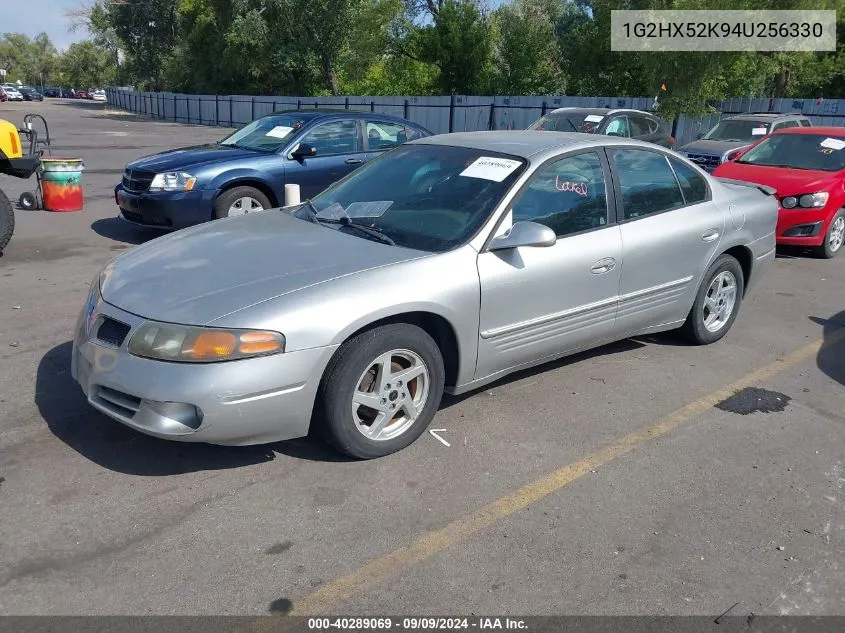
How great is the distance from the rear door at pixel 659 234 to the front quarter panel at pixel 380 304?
4.27ft

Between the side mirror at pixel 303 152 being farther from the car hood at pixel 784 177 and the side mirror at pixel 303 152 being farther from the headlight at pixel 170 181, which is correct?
the car hood at pixel 784 177

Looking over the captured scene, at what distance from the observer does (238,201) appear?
27.8 ft

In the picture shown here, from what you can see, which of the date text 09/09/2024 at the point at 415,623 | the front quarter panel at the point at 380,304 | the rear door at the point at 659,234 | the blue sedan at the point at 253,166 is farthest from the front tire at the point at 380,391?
the blue sedan at the point at 253,166

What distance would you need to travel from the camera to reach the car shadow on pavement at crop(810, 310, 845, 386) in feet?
17.6

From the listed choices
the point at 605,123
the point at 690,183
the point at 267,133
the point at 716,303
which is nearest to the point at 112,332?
the point at 690,183

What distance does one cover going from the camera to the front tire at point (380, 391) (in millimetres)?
3543

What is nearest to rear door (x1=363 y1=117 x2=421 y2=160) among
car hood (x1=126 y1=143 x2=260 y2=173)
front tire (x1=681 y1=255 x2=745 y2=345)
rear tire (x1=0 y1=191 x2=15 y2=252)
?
car hood (x1=126 y1=143 x2=260 y2=173)

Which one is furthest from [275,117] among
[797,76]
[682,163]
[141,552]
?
[797,76]

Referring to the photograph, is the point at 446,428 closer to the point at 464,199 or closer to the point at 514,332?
the point at 514,332

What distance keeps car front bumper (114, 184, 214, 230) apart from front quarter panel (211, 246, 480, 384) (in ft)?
16.6

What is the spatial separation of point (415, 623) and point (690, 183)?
3902 mm

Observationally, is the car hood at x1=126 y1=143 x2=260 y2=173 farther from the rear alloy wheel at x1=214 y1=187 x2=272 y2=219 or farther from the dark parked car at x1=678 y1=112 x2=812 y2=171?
the dark parked car at x1=678 y1=112 x2=812 y2=171

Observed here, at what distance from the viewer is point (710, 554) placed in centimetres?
314

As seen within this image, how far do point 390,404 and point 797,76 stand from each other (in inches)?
1322
